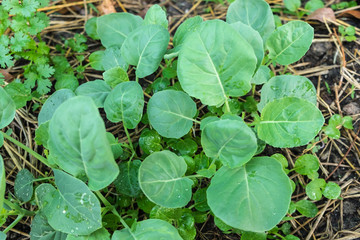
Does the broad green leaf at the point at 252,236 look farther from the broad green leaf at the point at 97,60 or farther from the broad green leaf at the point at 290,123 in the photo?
the broad green leaf at the point at 97,60

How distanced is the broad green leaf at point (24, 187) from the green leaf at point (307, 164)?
1205 millimetres

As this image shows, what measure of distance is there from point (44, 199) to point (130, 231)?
0.35 m

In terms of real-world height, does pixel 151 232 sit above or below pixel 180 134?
below

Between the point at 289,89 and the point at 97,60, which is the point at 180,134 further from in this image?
the point at 97,60

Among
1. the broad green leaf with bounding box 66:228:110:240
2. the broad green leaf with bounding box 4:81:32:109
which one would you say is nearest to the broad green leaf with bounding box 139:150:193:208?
the broad green leaf with bounding box 66:228:110:240

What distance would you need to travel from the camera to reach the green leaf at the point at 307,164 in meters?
1.54

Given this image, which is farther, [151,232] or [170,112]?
[170,112]

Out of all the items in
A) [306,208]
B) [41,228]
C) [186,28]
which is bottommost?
[306,208]

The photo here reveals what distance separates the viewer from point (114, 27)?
1715 mm

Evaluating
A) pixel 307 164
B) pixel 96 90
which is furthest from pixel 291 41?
pixel 96 90

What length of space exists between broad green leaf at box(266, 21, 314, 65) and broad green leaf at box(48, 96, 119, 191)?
3.06ft

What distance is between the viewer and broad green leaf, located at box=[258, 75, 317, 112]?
148 centimetres

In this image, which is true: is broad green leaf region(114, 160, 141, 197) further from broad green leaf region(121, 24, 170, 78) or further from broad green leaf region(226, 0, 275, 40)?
broad green leaf region(226, 0, 275, 40)

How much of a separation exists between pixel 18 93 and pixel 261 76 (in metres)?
1.18
